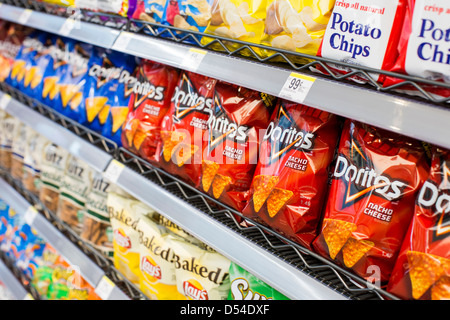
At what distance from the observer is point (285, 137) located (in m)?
1.08

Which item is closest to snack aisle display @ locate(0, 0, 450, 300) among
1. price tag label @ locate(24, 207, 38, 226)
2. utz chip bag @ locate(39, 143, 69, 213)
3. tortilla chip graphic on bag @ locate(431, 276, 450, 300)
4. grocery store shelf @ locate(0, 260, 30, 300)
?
tortilla chip graphic on bag @ locate(431, 276, 450, 300)

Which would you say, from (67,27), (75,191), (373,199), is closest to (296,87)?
(373,199)

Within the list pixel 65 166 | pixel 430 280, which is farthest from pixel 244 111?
pixel 65 166

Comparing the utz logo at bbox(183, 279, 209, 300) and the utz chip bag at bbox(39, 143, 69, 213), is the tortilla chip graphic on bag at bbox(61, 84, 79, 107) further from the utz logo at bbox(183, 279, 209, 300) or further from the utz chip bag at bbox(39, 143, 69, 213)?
the utz logo at bbox(183, 279, 209, 300)

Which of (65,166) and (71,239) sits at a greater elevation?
(65,166)

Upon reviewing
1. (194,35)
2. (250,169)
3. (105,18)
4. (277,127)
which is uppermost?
(105,18)

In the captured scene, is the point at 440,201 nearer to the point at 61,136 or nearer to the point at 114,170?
the point at 114,170

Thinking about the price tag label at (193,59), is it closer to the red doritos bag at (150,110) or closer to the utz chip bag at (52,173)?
the red doritos bag at (150,110)

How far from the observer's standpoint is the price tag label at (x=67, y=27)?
1.58 meters

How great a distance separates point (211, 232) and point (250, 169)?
A: 0.22 metres

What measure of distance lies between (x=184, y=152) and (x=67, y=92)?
3.00 ft

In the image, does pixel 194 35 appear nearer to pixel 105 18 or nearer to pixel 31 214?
pixel 105 18

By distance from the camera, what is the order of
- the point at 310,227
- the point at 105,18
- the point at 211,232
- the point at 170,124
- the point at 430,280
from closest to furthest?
1. the point at 430,280
2. the point at 310,227
3. the point at 211,232
4. the point at 170,124
5. the point at 105,18
